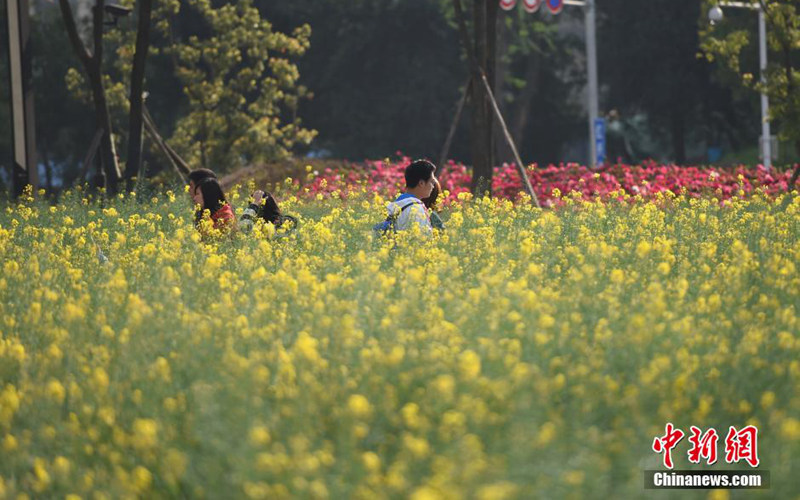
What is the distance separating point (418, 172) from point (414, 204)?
22 centimetres

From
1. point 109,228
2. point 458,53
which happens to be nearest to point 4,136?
point 458,53

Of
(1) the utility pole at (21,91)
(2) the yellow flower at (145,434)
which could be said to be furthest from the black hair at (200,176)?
(1) the utility pole at (21,91)

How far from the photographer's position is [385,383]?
4758 millimetres

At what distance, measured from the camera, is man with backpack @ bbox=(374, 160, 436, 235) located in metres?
8.75

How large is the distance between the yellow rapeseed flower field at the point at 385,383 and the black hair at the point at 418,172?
1666 mm

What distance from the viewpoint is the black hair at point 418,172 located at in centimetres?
888

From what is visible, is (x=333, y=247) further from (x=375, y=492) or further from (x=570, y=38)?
(x=570, y=38)

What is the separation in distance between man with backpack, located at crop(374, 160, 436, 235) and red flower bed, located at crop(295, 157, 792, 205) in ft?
24.8

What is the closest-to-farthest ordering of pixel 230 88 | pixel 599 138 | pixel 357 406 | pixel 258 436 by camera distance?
pixel 258 436 → pixel 357 406 → pixel 230 88 → pixel 599 138

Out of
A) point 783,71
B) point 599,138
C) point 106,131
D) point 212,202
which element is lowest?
point 212,202

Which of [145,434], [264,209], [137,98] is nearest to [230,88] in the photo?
[137,98]

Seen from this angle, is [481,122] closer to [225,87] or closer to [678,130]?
[225,87]

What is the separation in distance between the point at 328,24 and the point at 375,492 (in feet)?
130

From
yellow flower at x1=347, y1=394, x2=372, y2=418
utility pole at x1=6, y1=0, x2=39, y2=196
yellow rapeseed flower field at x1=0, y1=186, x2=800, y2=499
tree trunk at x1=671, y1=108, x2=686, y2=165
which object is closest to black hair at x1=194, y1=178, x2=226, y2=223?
yellow rapeseed flower field at x1=0, y1=186, x2=800, y2=499
